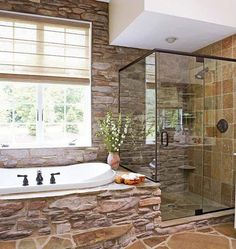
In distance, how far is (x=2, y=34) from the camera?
123 inches

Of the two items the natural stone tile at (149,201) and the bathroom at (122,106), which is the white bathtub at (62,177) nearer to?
the bathroom at (122,106)

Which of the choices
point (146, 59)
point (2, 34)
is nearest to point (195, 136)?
point (146, 59)

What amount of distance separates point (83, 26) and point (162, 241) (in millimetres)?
3008

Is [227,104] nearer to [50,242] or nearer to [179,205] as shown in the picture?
[179,205]

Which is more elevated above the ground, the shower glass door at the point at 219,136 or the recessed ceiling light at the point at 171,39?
the recessed ceiling light at the point at 171,39

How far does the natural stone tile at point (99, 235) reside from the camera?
209 centimetres

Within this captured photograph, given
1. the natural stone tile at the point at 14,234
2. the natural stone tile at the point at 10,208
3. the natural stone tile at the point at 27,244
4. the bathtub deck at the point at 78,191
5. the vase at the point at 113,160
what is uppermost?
the vase at the point at 113,160

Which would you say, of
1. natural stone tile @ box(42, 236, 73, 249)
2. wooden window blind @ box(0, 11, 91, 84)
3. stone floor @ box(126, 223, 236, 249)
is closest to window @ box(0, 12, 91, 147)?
wooden window blind @ box(0, 11, 91, 84)

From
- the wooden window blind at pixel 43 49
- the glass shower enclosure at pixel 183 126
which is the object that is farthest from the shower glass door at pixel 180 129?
the wooden window blind at pixel 43 49

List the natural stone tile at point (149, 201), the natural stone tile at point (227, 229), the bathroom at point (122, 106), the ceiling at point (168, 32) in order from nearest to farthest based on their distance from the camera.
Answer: the natural stone tile at point (149, 201) < the natural stone tile at point (227, 229) < the ceiling at point (168, 32) < the bathroom at point (122, 106)

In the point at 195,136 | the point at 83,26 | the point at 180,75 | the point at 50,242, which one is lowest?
the point at 50,242

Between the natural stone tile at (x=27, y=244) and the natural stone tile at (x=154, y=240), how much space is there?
3.59 ft

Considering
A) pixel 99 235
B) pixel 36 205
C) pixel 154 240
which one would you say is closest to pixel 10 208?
pixel 36 205

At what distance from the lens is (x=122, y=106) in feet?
12.0
